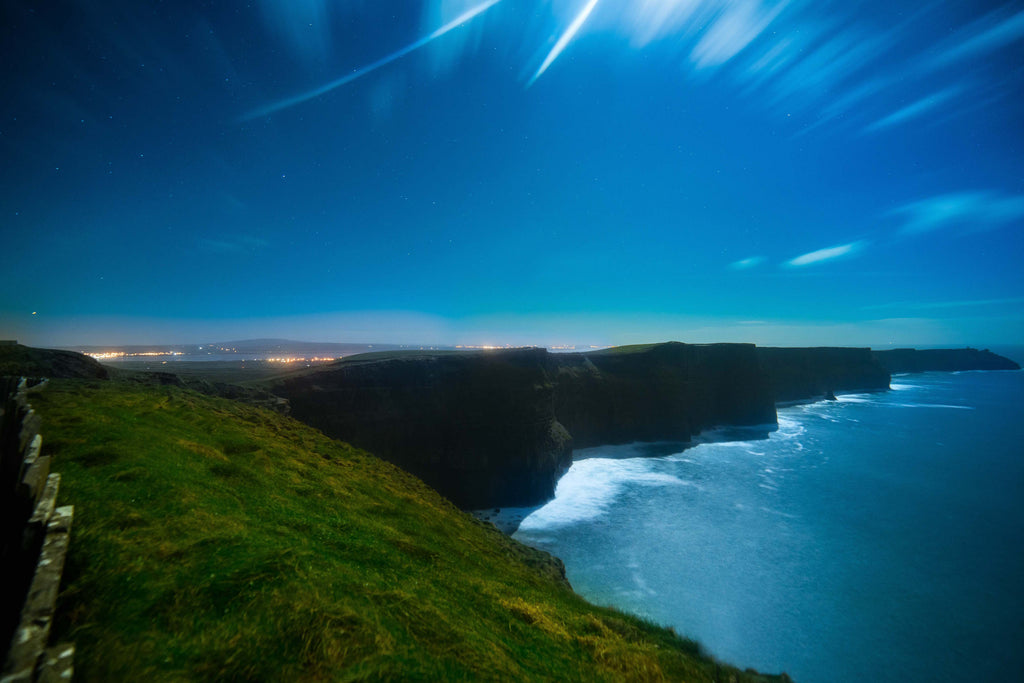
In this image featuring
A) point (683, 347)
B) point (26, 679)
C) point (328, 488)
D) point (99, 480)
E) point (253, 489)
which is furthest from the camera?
point (683, 347)

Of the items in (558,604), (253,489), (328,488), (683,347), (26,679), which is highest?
(683,347)

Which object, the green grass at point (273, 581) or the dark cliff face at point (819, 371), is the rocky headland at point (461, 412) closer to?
the green grass at point (273, 581)

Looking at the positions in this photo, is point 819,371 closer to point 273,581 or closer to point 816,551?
point 816,551

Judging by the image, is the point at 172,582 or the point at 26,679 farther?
the point at 172,582

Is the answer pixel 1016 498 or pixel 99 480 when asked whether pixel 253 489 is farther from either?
pixel 1016 498

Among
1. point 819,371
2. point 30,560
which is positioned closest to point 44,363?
point 30,560

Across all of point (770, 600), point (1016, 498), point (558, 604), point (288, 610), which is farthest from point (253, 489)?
point (1016, 498)

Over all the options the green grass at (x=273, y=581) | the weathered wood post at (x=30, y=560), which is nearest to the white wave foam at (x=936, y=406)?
the green grass at (x=273, y=581)
